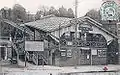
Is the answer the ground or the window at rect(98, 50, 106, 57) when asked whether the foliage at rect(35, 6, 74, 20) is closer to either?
the window at rect(98, 50, 106, 57)

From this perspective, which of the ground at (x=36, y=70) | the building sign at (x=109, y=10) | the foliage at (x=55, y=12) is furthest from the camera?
the foliage at (x=55, y=12)

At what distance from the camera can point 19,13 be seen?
90.5 ft

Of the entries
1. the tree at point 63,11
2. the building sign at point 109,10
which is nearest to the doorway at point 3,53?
the building sign at point 109,10

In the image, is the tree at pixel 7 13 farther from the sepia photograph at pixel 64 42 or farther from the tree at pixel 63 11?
the tree at pixel 63 11

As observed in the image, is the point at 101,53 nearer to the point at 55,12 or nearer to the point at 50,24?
the point at 50,24

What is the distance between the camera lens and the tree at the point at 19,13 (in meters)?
26.7

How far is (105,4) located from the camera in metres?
25.1

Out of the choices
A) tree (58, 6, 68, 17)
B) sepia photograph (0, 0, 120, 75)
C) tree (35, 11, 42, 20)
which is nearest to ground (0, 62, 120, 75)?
sepia photograph (0, 0, 120, 75)

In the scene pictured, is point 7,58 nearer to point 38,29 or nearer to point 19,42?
point 19,42

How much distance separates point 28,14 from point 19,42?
22.5 ft

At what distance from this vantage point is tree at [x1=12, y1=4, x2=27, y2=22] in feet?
87.6

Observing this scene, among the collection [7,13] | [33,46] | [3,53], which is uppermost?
[7,13]

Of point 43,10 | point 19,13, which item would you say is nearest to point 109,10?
point 19,13

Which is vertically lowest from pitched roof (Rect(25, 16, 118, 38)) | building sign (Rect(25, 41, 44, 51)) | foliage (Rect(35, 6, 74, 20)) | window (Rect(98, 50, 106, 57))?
window (Rect(98, 50, 106, 57))
